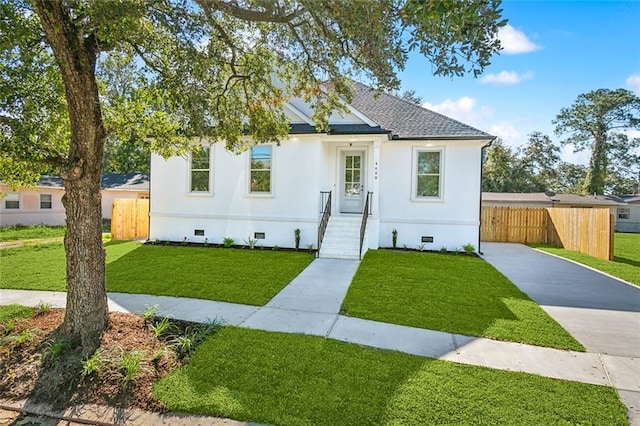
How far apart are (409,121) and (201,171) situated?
802cm

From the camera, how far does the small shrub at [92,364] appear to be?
138 inches

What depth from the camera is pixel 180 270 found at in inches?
322

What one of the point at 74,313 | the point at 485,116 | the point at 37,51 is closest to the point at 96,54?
the point at 37,51

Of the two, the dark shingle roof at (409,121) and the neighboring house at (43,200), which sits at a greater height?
the dark shingle roof at (409,121)

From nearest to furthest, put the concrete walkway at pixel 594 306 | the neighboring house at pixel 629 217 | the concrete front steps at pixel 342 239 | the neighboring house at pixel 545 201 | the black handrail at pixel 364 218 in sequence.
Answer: the concrete walkway at pixel 594 306 < the black handrail at pixel 364 218 < the concrete front steps at pixel 342 239 < the neighboring house at pixel 545 201 < the neighboring house at pixel 629 217

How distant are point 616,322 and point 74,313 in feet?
26.0

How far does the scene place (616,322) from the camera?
536 centimetres

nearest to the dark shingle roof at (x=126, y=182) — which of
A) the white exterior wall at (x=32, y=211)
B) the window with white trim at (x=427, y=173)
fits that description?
the white exterior wall at (x=32, y=211)

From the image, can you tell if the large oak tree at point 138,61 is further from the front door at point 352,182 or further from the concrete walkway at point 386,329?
the front door at point 352,182

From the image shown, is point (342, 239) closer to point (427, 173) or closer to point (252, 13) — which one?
point (427, 173)

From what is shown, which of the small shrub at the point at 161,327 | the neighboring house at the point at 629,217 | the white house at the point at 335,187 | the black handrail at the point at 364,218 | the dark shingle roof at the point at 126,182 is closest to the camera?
the small shrub at the point at 161,327

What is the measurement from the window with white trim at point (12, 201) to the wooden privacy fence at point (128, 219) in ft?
38.5

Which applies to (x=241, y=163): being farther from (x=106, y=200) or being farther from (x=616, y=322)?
(x=106, y=200)

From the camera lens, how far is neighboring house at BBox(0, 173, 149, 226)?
20.1 m
